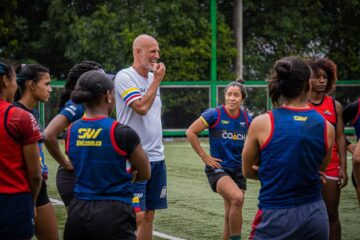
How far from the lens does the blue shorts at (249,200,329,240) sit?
5.42 m

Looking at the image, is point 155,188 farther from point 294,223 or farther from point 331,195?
point 294,223

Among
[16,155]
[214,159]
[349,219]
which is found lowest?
[349,219]

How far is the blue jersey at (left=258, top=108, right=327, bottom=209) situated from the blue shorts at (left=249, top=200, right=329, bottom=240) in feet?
0.16

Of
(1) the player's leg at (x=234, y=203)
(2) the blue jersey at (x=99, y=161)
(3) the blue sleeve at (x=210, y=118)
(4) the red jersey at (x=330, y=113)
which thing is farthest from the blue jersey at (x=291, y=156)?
(3) the blue sleeve at (x=210, y=118)

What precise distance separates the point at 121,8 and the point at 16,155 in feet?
89.7

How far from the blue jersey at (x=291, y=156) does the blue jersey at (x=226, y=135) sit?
3794 mm

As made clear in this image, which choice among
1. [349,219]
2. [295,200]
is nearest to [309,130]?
[295,200]

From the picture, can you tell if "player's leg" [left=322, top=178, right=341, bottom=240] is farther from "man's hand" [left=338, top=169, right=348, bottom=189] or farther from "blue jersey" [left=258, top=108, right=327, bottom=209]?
"blue jersey" [left=258, top=108, right=327, bottom=209]

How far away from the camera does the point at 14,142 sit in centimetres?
567

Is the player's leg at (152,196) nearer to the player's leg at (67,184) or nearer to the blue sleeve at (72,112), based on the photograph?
the player's leg at (67,184)

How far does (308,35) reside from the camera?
1368 inches

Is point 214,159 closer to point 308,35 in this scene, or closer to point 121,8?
point 121,8

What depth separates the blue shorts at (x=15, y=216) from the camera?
5.74 m

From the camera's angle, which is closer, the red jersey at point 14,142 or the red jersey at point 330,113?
the red jersey at point 14,142
